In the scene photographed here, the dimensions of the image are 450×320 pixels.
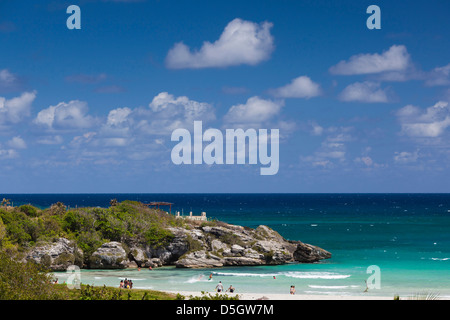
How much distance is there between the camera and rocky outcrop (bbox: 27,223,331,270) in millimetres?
53125

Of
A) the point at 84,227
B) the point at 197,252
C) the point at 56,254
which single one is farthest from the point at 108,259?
the point at 197,252

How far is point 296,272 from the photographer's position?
176 feet

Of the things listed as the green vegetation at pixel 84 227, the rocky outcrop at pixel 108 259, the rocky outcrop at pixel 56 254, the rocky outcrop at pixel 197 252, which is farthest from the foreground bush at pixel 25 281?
the rocky outcrop at pixel 108 259

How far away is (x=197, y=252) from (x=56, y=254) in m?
15.0

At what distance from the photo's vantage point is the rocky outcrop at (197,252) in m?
53.1

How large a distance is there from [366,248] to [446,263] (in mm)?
16675

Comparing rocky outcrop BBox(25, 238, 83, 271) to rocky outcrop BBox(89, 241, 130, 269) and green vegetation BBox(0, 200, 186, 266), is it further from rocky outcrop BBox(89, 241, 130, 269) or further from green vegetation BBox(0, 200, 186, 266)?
rocky outcrop BBox(89, 241, 130, 269)

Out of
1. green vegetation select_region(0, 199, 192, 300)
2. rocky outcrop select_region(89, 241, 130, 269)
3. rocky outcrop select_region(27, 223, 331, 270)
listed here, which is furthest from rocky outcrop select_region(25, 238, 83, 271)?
rocky outcrop select_region(89, 241, 130, 269)

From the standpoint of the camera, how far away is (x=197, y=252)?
5803 cm

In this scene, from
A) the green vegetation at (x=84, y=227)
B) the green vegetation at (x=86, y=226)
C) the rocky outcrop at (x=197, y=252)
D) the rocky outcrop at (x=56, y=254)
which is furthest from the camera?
the green vegetation at (x=86, y=226)

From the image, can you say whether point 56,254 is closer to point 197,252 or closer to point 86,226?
point 86,226

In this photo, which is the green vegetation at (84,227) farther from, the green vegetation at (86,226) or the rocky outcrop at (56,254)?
the rocky outcrop at (56,254)
